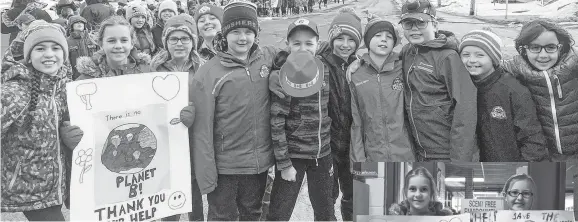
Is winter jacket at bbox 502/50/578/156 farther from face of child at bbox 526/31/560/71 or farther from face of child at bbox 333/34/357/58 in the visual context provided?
face of child at bbox 333/34/357/58

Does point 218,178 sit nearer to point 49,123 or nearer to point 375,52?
point 49,123

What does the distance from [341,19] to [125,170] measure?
1534 mm

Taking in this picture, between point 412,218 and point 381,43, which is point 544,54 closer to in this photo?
point 381,43

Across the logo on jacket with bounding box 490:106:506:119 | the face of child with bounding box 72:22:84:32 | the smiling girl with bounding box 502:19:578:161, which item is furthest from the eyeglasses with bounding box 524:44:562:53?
the face of child with bounding box 72:22:84:32

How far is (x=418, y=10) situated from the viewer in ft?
9.45

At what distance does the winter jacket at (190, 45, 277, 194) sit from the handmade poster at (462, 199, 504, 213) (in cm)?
106

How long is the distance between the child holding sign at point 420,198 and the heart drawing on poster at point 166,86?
1.22 meters

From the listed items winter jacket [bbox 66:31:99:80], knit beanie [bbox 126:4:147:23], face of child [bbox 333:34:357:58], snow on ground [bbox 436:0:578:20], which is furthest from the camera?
knit beanie [bbox 126:4:147:23]

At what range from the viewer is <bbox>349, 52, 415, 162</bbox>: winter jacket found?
2.74m

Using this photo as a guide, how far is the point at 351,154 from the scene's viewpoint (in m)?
2.87

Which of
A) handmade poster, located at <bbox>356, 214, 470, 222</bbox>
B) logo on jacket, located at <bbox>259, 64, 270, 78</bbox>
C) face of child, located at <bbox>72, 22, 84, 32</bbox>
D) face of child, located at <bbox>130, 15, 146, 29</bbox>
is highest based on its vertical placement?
face of child, located at <bbox>130, 15, 146, 29</bbox>

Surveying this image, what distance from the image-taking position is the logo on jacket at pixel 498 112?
2.64 m

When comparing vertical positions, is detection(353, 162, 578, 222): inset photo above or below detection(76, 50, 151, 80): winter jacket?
below

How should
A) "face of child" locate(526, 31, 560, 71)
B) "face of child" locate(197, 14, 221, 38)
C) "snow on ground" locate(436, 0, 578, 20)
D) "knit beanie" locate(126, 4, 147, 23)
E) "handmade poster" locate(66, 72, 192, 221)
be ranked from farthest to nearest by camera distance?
"knit beanie" locate(126, 4, 147, 23) → "snow on ground" locate(436, 0, 578, 20) → "face of child" locate(197, 14, 221, 38) → "face of child" locate(526, 31, 560, 71) → "handmade poster" locate(66, 72, 192, 221)
